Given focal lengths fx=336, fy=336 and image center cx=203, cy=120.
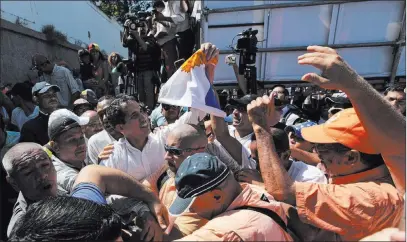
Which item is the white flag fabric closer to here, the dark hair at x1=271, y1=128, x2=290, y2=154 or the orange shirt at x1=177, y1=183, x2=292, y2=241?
the dark hair at x1=271, y1=128, x2=290, y2=154

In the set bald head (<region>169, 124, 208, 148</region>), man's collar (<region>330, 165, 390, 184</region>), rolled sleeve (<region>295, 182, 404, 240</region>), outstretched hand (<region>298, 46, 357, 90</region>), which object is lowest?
rolled sleeve (<region>295, 182, 404, 240</region>)

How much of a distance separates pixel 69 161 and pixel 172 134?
772 millimetres

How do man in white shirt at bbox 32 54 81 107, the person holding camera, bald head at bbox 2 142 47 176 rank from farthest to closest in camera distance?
the person holding camera < man in white shirt at bbox 32 54 81 107 < bald head at bbox 2 142 47 176

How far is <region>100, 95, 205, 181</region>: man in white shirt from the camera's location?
234cm

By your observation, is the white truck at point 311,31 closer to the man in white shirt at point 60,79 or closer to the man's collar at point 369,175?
the man in white shirt at point 60,79

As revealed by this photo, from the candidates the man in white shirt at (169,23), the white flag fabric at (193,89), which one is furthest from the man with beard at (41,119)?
the man in white shirt at (169,23)

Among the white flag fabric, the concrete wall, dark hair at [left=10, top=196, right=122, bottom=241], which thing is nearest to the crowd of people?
dark hair at [left=10, top=196, right=122, bottom=241]

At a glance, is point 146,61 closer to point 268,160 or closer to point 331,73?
point 268,160

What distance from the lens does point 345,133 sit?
62.4 inches

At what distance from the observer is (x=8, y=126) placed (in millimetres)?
4070

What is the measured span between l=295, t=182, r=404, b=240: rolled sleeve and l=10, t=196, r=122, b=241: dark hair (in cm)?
84

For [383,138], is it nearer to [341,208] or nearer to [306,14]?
[341,208]

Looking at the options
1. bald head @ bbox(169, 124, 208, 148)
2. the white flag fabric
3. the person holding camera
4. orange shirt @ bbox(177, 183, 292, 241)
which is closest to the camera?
orange shirt @ bbox(177, 183, 292, 241)

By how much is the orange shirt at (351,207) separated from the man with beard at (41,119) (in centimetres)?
277
